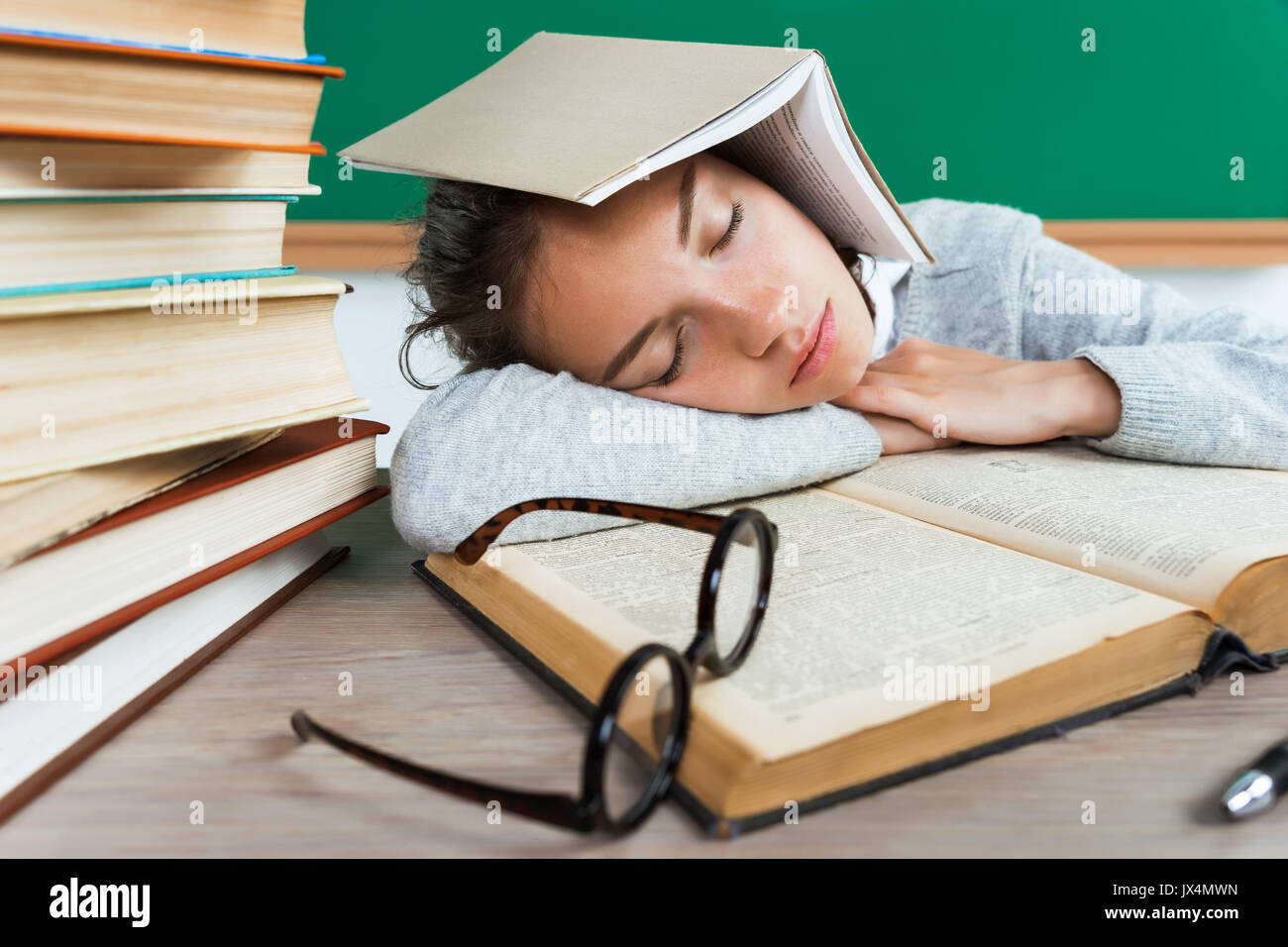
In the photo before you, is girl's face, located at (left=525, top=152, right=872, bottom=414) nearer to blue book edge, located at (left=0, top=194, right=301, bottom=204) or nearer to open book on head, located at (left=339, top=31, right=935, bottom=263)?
open book on head, located at (left=339, top=31, right=935, bottom=263)

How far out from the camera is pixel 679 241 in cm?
71

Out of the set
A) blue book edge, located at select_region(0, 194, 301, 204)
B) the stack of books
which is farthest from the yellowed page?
blue book edge, located at select_region(0, 194, 301, 204)

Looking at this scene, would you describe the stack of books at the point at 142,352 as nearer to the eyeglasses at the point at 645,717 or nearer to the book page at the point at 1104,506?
the eyeglasses at the point at 645,717

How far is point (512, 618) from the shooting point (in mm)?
484

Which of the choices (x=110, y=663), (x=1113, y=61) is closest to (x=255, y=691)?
(x=110, y=663)

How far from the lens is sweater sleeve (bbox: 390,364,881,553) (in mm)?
595

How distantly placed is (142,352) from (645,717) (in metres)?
0.31

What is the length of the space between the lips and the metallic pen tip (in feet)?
1.63

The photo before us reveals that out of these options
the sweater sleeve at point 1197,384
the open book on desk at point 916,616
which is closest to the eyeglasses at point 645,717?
the open book on desk at point 916,616

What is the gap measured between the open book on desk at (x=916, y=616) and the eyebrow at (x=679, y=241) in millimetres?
184

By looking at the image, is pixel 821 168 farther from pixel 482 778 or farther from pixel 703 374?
pixel 482 778

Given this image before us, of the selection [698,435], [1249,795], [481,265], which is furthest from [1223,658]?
[481,265]
